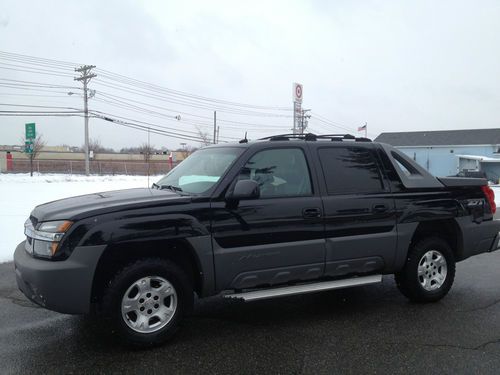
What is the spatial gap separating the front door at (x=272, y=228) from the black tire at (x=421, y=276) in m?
1.25

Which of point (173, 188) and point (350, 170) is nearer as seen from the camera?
point (173, 188)

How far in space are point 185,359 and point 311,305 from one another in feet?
6.20

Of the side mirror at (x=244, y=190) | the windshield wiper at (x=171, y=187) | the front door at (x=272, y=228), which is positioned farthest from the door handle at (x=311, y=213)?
the windshield wiper at (x=171, y=187)

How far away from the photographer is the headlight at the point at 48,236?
351cm

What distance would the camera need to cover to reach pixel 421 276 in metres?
5.09

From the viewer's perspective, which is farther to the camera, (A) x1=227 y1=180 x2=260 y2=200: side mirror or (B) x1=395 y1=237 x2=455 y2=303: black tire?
(B) x1=395 y1=237 x2=455 y2=303: black tire

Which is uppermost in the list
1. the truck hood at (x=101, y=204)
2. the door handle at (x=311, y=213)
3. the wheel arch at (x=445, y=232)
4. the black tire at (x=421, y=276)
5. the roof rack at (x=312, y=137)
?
the roof rack at (x=312, y=137)

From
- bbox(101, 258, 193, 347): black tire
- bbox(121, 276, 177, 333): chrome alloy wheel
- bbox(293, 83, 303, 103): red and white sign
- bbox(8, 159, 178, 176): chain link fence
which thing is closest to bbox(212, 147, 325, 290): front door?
bbox(101, 258, 193, 347): black tire

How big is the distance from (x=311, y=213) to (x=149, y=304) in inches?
68.3

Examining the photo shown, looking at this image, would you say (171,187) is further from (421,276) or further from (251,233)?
(421,276)

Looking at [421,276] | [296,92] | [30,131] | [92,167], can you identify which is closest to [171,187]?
[421,276]

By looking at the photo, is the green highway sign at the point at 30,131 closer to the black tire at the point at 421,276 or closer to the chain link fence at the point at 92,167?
the chain link fence at the point at 92,167

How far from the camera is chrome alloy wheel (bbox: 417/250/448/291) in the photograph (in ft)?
16.7

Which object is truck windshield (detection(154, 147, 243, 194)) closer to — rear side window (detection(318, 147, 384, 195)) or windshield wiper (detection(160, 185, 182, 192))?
windshield wiper (detection(160, 185, 182, 192))
